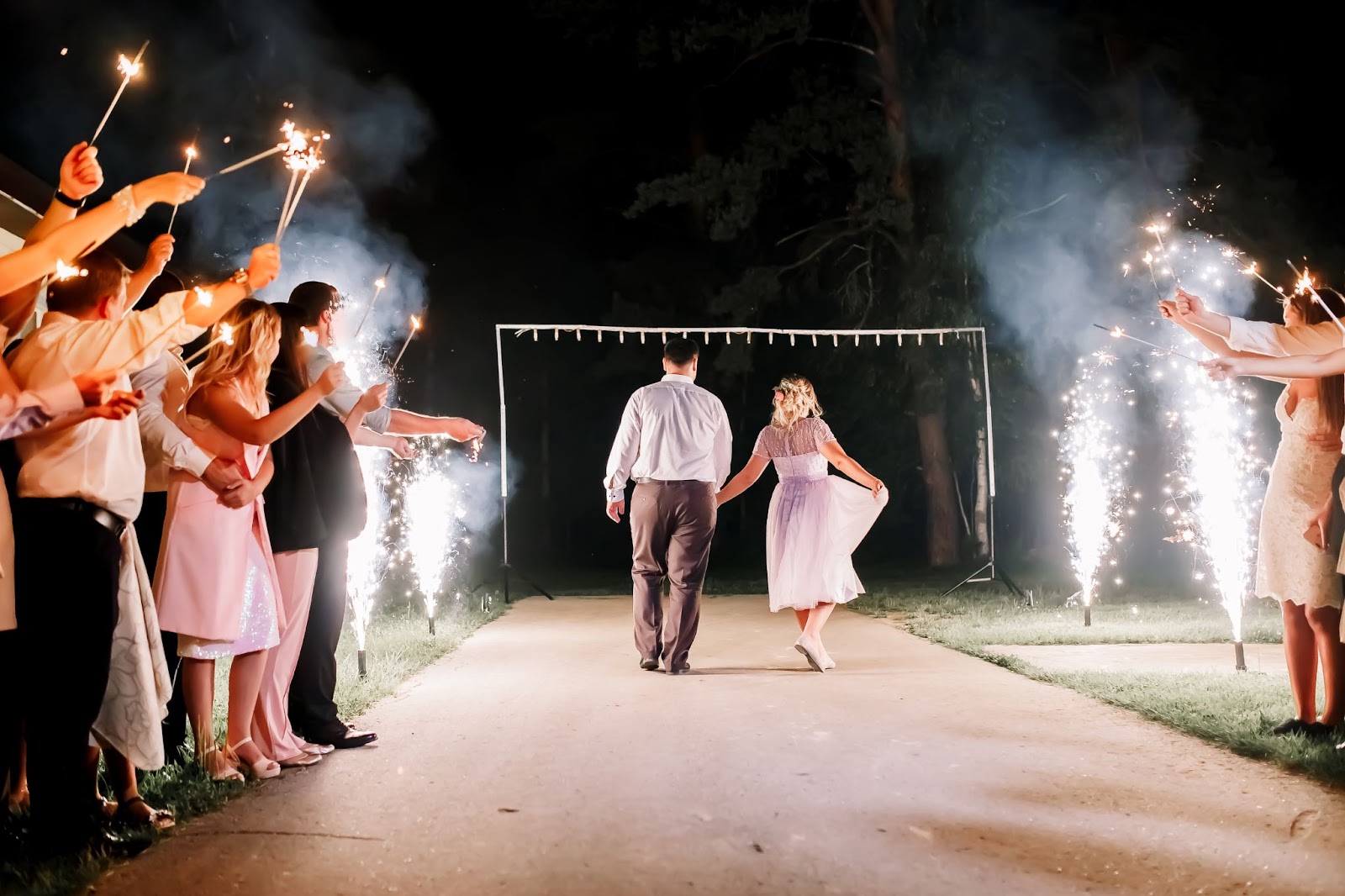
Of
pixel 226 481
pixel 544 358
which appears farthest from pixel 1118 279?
pixel 544 358

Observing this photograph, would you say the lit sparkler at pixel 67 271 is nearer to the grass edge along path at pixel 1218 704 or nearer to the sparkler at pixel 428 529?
the grass edge along path at pixel 1218 704

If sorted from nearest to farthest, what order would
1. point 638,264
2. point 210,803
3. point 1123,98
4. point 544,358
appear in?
1. point 210,803
2. point 1123,98
3. point 638,264
4. point 544,358

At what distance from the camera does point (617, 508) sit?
8.02m

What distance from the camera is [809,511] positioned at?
8258mm

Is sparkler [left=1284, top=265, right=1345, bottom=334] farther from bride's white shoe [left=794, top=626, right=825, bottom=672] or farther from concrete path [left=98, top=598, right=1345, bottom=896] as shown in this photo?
bride's white shoe [left=794, top=626, right=825, bottom=672]

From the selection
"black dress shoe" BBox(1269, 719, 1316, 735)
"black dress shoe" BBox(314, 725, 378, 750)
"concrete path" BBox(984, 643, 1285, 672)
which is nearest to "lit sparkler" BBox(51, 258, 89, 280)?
"black dress shoe" BBox(314, 725, 378, 750)

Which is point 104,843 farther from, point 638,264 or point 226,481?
point 638,264

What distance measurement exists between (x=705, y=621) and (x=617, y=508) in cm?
365

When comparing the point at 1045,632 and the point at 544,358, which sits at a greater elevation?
the point at 544,358

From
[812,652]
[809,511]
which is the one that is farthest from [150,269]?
[809,511]

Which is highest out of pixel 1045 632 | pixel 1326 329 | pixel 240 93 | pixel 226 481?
pixel 240 93

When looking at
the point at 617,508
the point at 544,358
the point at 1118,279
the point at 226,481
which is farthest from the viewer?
the point at 544,358

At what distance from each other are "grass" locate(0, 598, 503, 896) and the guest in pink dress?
8.9 inches

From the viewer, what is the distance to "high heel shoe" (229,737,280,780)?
184 inches
